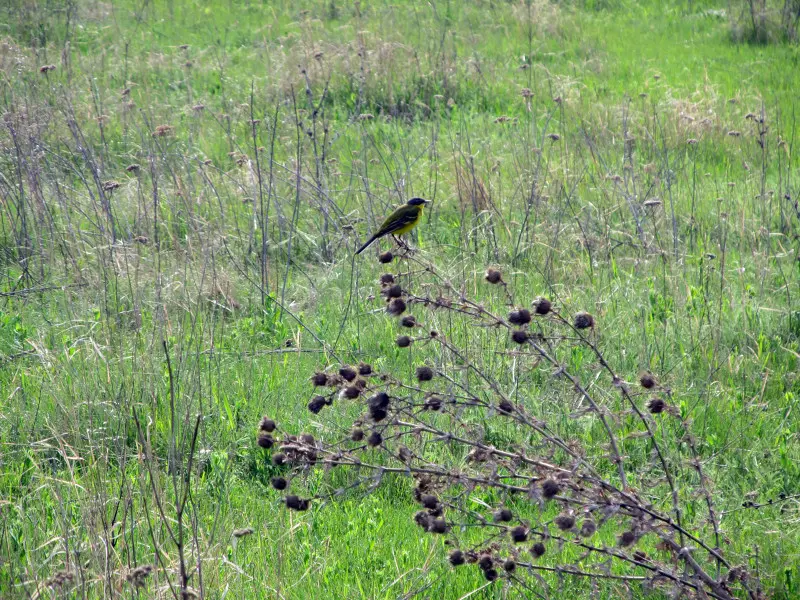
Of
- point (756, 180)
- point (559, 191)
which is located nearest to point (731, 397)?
point (559, 191)

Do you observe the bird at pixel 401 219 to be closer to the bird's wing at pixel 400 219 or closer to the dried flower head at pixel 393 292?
the bird's wing at pixel 400 219

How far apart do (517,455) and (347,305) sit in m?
2.87

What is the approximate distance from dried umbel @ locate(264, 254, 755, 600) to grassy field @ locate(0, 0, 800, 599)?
4 centimetres

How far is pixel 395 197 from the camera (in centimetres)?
643

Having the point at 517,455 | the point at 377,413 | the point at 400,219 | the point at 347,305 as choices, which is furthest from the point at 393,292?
the point at 347,305

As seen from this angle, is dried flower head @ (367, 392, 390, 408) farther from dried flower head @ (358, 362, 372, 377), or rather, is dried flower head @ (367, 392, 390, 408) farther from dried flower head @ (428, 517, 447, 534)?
dried flower head @ (428, 517, 447, 534)

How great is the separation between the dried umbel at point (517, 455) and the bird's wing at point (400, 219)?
0.98ft

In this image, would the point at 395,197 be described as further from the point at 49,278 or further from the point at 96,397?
the point at 96,397

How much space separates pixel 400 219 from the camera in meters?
5.06

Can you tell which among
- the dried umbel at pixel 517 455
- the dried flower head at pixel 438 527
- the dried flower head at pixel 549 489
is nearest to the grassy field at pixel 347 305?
the dried umbel at pixel 517 455

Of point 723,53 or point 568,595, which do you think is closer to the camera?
point 568,595

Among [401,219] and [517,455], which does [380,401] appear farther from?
[401,219]

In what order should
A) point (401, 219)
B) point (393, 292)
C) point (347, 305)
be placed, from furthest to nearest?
point (347, 305)
point (401, 219)
point (393, 292)

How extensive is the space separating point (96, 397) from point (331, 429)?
3.16 ft
